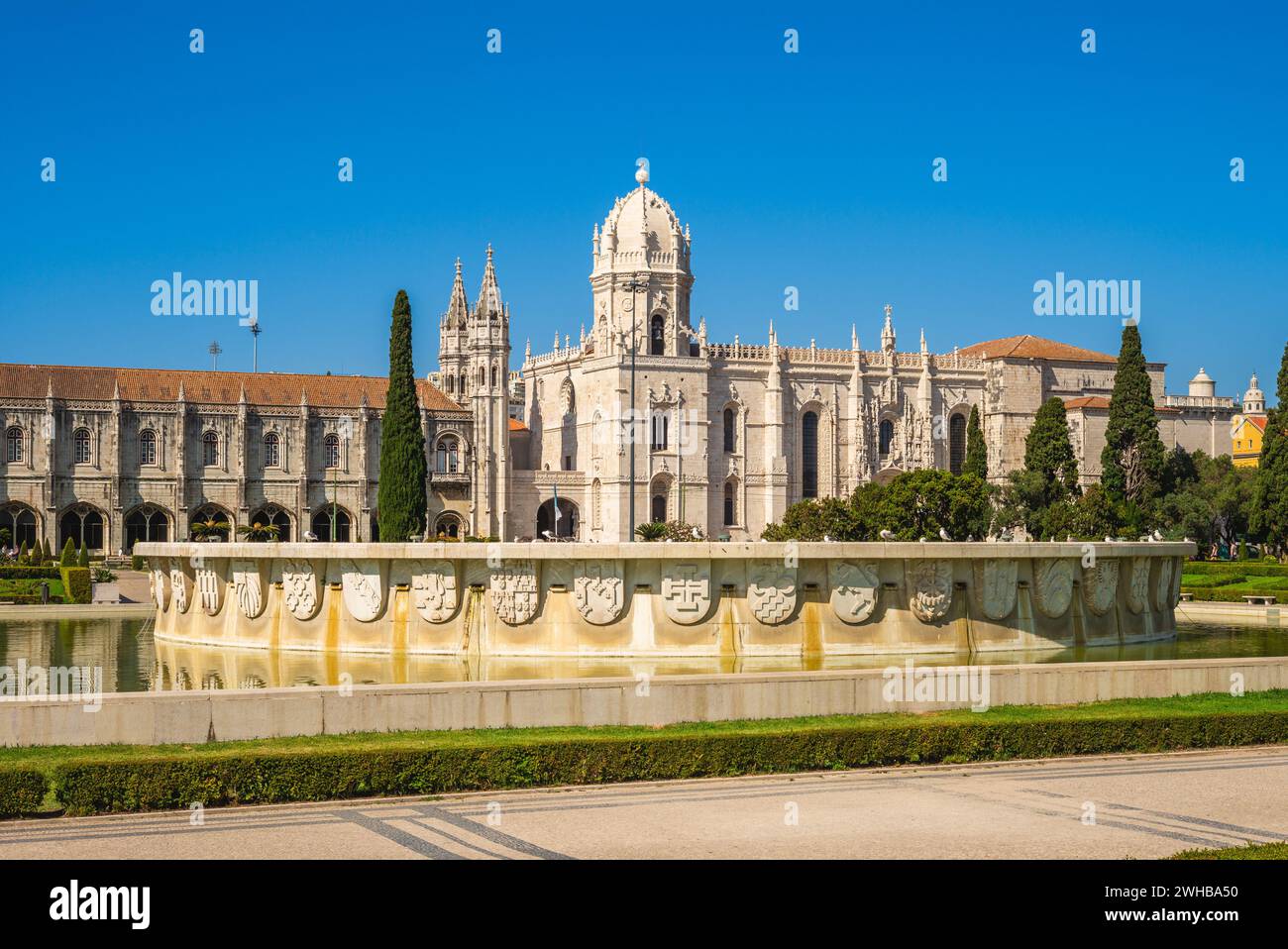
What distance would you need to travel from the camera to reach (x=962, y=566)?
27547mm

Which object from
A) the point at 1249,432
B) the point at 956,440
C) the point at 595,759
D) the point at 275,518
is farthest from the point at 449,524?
the point at 1249,432

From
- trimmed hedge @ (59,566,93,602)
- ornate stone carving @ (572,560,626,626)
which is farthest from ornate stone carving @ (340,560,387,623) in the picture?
trimmed hedge @ (59,566,93,602)

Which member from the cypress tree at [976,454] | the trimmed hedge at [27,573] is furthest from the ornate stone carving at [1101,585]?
the cypress tree at [976,454]

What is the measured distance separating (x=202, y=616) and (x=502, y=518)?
47658 millimetres

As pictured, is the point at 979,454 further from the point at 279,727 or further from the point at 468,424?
the point at 279,727

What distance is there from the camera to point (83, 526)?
7456 cm

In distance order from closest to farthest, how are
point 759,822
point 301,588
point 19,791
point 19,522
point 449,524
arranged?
point 759,822
point 19,791
point 301,588
point 19,522
point 449,524

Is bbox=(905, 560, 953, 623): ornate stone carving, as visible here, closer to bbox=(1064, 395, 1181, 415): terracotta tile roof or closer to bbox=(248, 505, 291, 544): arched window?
bbox=(248, 505, 291, 544): arched window

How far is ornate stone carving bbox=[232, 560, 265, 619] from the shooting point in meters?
29.4

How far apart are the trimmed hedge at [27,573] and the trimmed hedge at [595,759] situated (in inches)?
1762

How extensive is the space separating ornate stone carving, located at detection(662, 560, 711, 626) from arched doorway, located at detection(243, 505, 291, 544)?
5387 cm

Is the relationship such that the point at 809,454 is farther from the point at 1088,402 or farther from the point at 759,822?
the point at 759,822

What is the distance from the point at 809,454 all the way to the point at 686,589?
207ft
